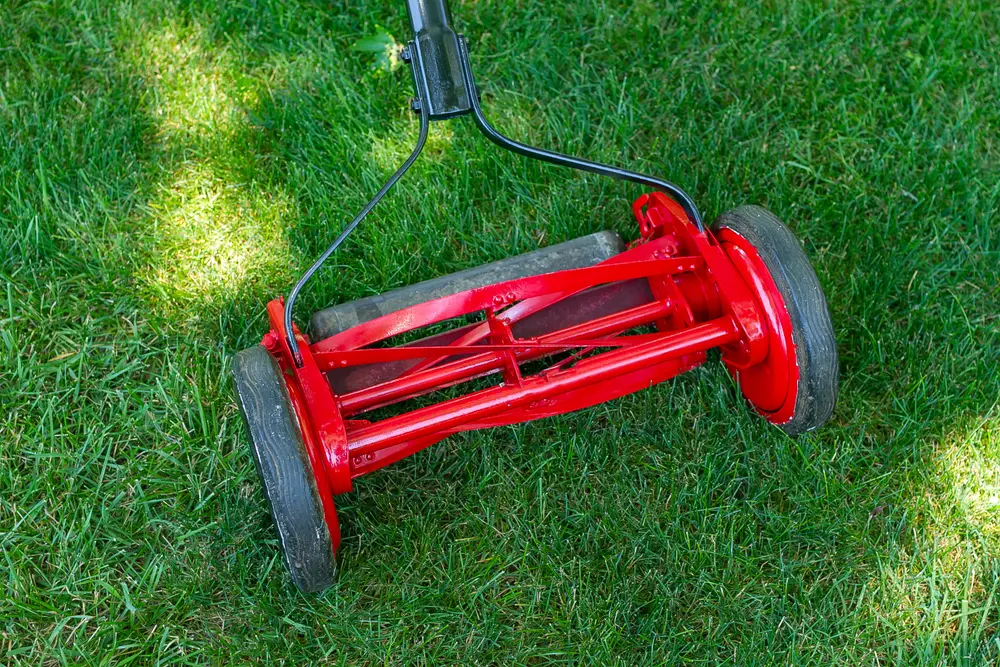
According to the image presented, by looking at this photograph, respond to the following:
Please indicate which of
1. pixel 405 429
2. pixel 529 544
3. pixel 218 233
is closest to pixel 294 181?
pixel 218 233

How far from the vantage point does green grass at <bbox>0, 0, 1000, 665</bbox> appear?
7.16 feet

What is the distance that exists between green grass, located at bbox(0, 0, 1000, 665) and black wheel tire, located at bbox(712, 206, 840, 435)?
0.80 ft

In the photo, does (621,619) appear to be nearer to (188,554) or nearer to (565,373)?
(565,373)

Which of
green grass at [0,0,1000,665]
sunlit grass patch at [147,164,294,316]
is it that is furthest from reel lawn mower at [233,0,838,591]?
sunlit grass patch at [147,164,294,316]

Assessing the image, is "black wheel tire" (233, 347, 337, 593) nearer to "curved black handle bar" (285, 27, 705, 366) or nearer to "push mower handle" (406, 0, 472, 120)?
"curved black handle bar" (285, 27, 705, 366)

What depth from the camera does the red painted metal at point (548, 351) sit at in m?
2.00


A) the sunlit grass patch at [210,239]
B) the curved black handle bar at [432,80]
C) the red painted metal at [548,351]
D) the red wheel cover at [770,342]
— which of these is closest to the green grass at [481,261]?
the sunlit grass patch at [210,239]

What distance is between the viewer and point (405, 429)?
1965mm

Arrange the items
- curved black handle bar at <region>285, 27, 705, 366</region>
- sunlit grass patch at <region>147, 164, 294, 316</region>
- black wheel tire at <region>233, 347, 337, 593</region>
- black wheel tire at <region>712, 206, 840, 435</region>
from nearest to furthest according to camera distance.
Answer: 1. black wheel tire at <region>233, 347, 337, 593</region>
2. curved black handle bar at <region>285, 27, 705, 366</region>
3. black wheel tire at <region>712, 206, 840, 435</region>
4. sunlit grass patch at <region>147, 164, 294, 316</region>

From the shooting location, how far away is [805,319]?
6.93 ft

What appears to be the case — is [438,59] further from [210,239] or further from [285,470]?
[210,239]

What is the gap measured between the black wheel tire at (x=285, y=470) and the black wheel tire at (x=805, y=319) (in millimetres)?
1171

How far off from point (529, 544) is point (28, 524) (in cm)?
128

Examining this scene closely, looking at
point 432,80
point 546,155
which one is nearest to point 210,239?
point 432,80
